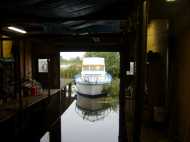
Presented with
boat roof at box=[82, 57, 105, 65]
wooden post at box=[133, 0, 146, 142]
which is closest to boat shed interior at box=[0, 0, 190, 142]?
wooden post at box=[133, 0, 146, 142]

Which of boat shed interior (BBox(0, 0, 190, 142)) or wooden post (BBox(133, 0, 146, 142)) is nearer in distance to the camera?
wooden post (BBox(133, 0, 146, 142))

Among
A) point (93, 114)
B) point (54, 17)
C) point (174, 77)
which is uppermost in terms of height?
point (54, 17)

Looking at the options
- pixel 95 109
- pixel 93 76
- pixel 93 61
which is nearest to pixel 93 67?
pixel 93 61

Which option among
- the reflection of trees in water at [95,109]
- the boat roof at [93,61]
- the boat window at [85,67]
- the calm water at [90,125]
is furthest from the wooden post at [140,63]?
the boat window at [85,67]

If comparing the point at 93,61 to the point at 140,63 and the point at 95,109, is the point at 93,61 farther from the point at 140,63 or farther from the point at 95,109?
the point at 140,63

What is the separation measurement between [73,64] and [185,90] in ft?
32.2

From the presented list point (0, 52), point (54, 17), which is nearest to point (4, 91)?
point (0, 52)

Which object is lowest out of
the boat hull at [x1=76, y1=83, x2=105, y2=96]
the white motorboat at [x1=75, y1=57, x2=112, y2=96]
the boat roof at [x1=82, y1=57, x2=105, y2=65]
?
the boat hull at [x1=76, y1=83, x2=105, y2=96]

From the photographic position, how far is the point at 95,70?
13.2 m

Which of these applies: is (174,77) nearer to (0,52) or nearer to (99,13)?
(99,13)

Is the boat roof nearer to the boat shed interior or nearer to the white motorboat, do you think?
the white motorboat

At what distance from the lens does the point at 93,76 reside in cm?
1308

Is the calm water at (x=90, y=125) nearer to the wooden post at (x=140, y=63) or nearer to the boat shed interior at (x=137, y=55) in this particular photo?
the boat shed interior at (x=137, y=55)

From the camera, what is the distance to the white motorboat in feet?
42.6
